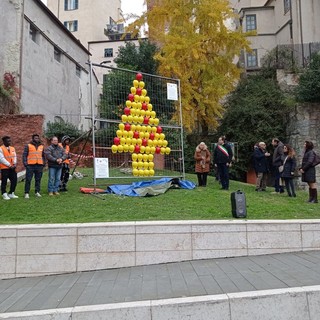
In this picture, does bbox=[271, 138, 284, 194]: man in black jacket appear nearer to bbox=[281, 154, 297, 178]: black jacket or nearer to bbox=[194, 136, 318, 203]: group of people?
bbox=[194, 136, 318, 203]: group of people

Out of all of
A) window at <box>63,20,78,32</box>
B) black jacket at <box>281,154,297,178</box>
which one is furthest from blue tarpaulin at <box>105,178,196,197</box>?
window at <box>63,20,78,32</box>

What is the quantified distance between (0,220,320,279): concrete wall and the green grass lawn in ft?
3.07

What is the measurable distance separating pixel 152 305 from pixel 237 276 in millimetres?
1713

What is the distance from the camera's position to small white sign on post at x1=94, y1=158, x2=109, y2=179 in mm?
10680

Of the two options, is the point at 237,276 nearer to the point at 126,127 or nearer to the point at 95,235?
the point at 95,235

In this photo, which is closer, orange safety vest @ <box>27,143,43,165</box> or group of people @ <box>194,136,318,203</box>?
orange safety vest @ <box>27,143,43,165</box>

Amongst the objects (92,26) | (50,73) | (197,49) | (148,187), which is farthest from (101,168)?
(92,26)

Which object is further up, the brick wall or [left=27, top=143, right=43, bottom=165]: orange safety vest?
the brick wall

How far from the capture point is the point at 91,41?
39250 millimetres

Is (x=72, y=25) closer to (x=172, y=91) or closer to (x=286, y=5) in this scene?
(x=286, y=5)

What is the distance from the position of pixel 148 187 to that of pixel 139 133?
177 centimetres

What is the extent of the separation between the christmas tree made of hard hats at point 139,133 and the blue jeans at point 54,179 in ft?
5.73

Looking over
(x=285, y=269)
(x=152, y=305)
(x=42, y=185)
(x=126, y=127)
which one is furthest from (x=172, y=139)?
(x=152, y=305)

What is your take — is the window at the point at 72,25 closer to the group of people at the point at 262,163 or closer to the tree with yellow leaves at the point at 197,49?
the tree with yellow leaves at the point at 197,49
